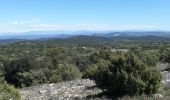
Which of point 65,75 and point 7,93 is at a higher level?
point 7,93

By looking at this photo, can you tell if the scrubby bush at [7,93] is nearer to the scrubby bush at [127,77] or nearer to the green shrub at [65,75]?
the scrubby bush at [127,77]

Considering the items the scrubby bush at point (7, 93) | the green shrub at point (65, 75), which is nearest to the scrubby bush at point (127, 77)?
the scrubby bush at point (7, 93)

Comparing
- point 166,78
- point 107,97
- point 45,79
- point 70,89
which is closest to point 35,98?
point 70,89

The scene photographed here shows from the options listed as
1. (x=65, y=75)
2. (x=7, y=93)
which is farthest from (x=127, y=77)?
(x=65, y=75)

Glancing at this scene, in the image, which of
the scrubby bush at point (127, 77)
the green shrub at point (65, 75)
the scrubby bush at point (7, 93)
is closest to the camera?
the scrubby bush at point (7, 93)

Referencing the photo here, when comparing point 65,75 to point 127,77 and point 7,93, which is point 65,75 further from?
point 7,93

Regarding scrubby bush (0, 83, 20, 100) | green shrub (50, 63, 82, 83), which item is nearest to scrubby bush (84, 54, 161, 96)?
scrubby bush (0, 83, 20, 100)

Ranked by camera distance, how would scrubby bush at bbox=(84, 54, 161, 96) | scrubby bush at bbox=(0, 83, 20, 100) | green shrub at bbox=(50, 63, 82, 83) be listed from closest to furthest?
1. scrubby bush at bbox=(0, 83, 20, 100)
2. scrubby bush at bbox=(84, 54, 161, 96)
3. green shrub at bbox=(50, 63, 82, 83)

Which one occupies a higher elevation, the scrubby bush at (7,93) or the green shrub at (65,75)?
the scrubby bush at (7,93)

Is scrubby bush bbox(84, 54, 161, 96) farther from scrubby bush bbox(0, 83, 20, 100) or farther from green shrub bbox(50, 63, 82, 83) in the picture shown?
green shrub bbox(50, 63, 82, 83)

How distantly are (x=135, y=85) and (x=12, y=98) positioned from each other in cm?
433

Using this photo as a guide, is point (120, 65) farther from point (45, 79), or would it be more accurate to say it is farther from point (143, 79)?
point (45, 79)

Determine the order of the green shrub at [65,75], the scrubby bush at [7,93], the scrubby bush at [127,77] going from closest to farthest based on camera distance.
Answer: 1. the scrubby bush at [7,93]
2. the scrubby bush at [127,77]
3. the green shrub at [65,75]

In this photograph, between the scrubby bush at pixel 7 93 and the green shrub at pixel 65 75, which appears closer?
the scrubby bush at pixel 7 93
